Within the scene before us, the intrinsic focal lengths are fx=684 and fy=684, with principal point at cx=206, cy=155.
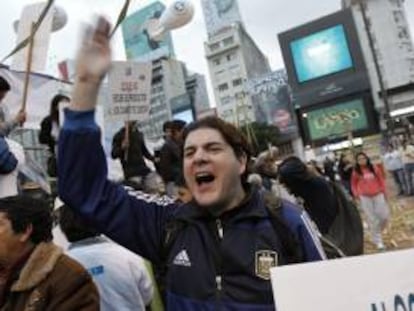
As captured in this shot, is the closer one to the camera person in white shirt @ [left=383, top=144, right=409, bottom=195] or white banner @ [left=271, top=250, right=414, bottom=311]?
white banner @ [left=271, top=250, right=414, bottom=311]

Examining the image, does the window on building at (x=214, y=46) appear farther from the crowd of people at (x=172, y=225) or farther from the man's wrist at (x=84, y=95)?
the man's wrist at (x=84, y=95)

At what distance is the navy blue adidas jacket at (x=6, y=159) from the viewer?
4.21 metres

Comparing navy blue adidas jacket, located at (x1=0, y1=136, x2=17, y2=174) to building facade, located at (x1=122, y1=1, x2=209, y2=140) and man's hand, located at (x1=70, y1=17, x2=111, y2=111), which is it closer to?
man's hand, located at (x1=70, y1=17, x2=111, y2=111)

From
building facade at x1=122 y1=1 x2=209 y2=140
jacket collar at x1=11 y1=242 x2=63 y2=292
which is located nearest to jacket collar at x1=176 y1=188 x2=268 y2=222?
jacket collar at x1=11 y1=242 x2=63 y2=292

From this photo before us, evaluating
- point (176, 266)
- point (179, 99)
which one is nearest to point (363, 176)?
point (176, 266)

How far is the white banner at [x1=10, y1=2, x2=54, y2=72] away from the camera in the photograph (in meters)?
5.56

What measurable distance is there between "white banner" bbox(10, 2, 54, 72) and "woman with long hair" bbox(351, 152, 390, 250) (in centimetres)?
716

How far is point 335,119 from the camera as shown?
59375mm

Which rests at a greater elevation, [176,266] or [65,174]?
[65,174]

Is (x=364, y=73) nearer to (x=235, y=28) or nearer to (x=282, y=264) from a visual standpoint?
(x=235, y=28)

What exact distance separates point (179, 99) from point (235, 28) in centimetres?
3321

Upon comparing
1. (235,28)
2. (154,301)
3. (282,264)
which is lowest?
(154,301)

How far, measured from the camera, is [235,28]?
10975 centimetres

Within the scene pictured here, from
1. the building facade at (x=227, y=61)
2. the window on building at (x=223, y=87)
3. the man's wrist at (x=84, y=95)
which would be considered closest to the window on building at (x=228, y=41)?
the building facade at (x=227, y=61)
